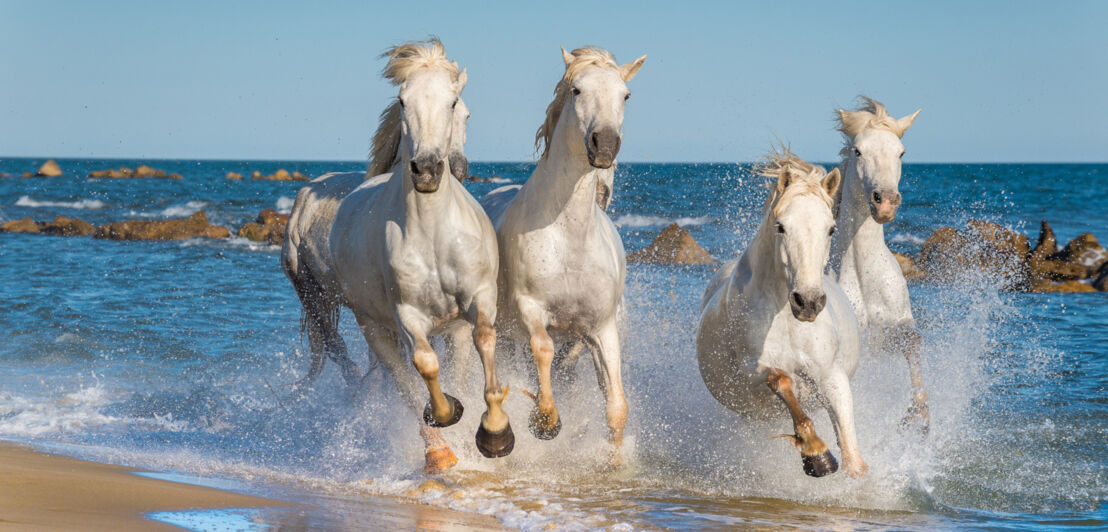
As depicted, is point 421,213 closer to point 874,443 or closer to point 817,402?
point 817,402

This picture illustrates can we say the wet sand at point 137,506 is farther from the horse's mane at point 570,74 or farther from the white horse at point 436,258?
the horse's mane at point 570,74

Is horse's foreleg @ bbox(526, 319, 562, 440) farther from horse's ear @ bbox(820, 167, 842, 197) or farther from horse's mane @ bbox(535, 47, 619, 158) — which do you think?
horse's ear @ bbox(820, 167, 842, 197)

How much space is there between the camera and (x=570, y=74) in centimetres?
525

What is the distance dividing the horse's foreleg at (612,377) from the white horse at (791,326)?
46 centimetres

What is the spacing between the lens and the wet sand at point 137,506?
383 cm

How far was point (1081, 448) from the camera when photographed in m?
6.95

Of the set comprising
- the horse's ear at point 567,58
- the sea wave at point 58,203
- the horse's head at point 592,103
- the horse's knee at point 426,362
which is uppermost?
the horse's ear at point 567,58

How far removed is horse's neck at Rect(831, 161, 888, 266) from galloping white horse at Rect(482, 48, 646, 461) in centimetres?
163

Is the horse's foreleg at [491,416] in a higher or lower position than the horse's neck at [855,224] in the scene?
lower

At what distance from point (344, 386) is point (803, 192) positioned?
4.38 metres

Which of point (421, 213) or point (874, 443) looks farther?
point (874, 443)

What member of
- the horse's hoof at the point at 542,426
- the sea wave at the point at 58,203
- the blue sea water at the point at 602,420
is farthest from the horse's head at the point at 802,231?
the sea wave at the point at 58,203

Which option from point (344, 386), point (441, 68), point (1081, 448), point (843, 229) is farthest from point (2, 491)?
point (1081, 448)

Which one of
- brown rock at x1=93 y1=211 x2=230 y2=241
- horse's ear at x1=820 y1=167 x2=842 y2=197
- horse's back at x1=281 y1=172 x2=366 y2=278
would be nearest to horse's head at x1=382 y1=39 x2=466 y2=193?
horse's ear at x1=820 y1=167 x2=842 y2=197
